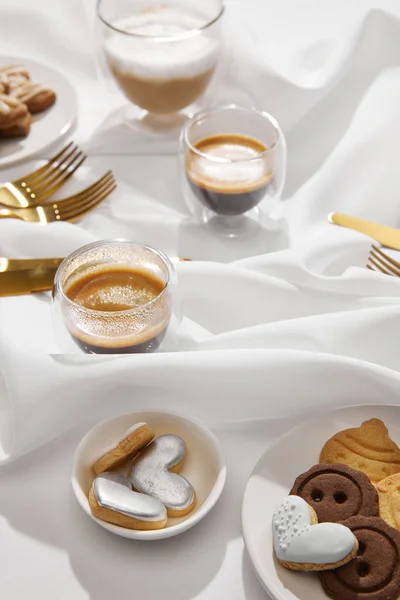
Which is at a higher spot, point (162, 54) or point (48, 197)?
point (162, 54)

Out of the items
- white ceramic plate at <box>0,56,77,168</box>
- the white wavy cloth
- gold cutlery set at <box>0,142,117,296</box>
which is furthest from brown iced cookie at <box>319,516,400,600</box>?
white ceramic plate at <box>0,56,77,168</box>

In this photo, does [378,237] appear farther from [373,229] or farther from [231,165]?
[231,165]

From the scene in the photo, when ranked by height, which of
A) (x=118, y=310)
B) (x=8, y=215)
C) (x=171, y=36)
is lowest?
(x=8, y=215)

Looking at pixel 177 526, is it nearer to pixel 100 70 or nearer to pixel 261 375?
pixel 261 375

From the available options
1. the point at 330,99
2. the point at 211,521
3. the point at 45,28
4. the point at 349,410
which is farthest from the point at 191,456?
the point at 45,28

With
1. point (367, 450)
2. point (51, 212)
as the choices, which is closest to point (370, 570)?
point (367, 450)

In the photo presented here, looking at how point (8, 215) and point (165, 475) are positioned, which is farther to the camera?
point (8, 215)
